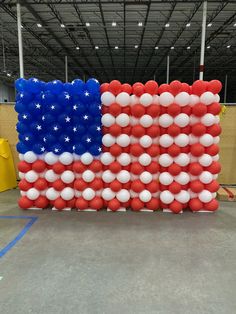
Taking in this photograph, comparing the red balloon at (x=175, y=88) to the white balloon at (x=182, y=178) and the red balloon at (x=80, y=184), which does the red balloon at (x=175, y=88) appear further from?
the red balloon at (x=80, y=184)

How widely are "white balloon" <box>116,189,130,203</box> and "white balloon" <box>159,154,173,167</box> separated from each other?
0.75 metres

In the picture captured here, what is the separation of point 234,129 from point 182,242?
131 inches

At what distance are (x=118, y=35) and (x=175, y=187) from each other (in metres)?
10.9

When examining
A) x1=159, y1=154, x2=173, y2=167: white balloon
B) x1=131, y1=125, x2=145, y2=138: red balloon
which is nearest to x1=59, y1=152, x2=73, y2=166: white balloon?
x1=131, y1=125, x2=145, y2=138: red balloon

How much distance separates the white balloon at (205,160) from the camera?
4.28 meters

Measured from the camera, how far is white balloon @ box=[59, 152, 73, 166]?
4.33 meters

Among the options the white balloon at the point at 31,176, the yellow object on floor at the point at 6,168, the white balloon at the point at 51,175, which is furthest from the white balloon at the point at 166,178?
the yellow object on floor at the point at 6,168

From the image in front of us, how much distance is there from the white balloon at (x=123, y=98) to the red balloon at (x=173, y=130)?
0.79 m

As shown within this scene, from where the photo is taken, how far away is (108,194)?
14.6 ft

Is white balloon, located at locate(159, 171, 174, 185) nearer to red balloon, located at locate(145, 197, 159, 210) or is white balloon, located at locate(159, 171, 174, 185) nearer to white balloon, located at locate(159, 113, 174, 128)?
red balloon, located at locate(145, 197, 159, 210)

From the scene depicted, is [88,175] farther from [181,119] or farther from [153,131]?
[181,119]

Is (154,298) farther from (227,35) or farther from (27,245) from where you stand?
(227,35)

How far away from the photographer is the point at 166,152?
4.35m

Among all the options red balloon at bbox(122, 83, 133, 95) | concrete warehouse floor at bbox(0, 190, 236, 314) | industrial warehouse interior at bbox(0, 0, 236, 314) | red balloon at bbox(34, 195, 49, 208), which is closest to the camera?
concrete warehouse floor at bbox(0, 190, 236, 314)
